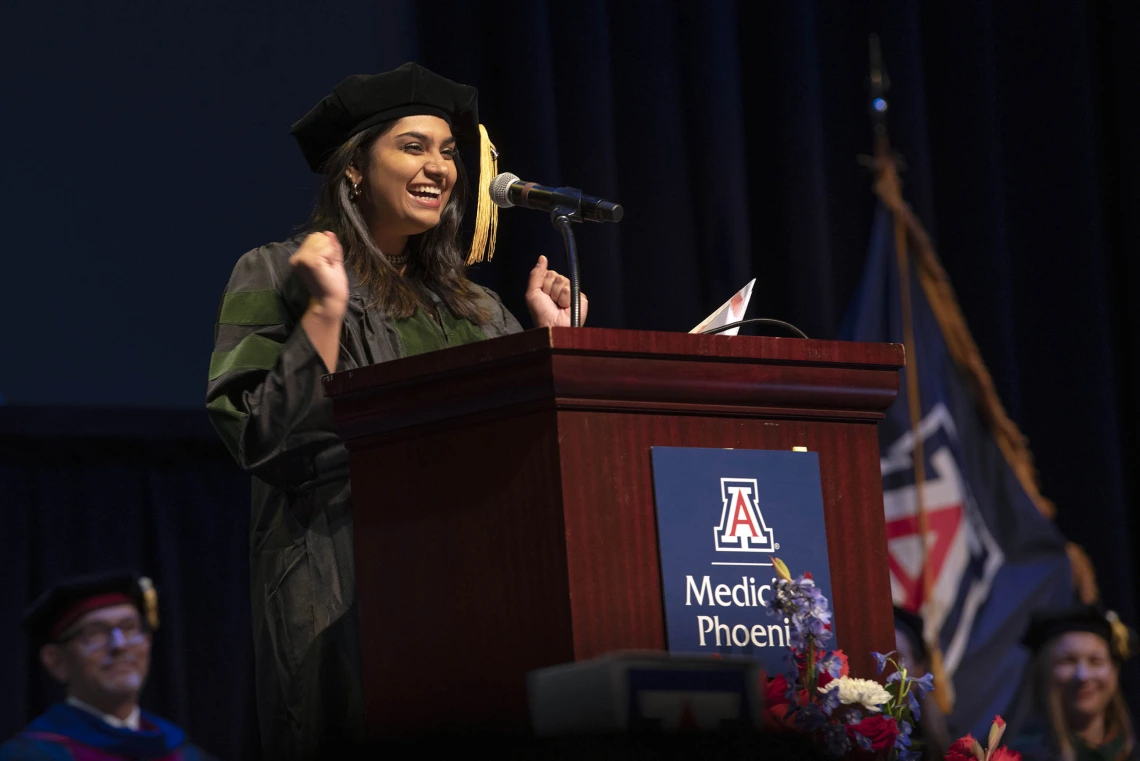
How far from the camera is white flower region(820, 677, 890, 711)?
53.9 inches

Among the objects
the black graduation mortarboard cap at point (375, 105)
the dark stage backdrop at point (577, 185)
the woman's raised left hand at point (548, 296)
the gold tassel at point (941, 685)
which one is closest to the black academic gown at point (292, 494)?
the woman's raised left hand at point (548, 296)

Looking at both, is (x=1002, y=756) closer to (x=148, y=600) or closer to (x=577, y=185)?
(x=148, y=600)

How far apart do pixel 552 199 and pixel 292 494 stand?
47 centimetres

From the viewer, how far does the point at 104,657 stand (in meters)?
2.30

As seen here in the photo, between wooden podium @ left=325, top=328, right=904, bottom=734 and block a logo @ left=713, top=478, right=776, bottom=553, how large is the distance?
0.05 meters

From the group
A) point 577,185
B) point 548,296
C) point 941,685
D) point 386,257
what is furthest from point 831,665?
point 941,685

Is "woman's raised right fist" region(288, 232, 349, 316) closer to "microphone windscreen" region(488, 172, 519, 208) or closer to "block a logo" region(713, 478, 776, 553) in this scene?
"microphone windscreen" region(488, 172, 519, 208)

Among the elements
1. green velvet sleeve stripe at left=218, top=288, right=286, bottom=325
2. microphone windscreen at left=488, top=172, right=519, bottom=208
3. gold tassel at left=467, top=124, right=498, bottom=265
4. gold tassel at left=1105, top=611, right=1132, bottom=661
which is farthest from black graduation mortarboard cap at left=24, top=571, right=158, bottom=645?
gold tassel at left=1105, top=611, right=1132, bottom=661

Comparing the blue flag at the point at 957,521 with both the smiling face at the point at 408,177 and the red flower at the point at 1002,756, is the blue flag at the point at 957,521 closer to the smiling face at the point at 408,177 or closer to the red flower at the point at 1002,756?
the smiling face at the point at 408,177

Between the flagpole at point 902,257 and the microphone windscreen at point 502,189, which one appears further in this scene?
the flagpole at point 902,257

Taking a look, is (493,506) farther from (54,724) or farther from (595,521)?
(54,724)

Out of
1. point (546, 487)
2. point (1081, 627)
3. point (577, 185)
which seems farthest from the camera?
point (1081, 627)

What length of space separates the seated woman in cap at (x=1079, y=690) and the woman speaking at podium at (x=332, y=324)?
6.17ft

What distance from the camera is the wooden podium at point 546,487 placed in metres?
1.36
